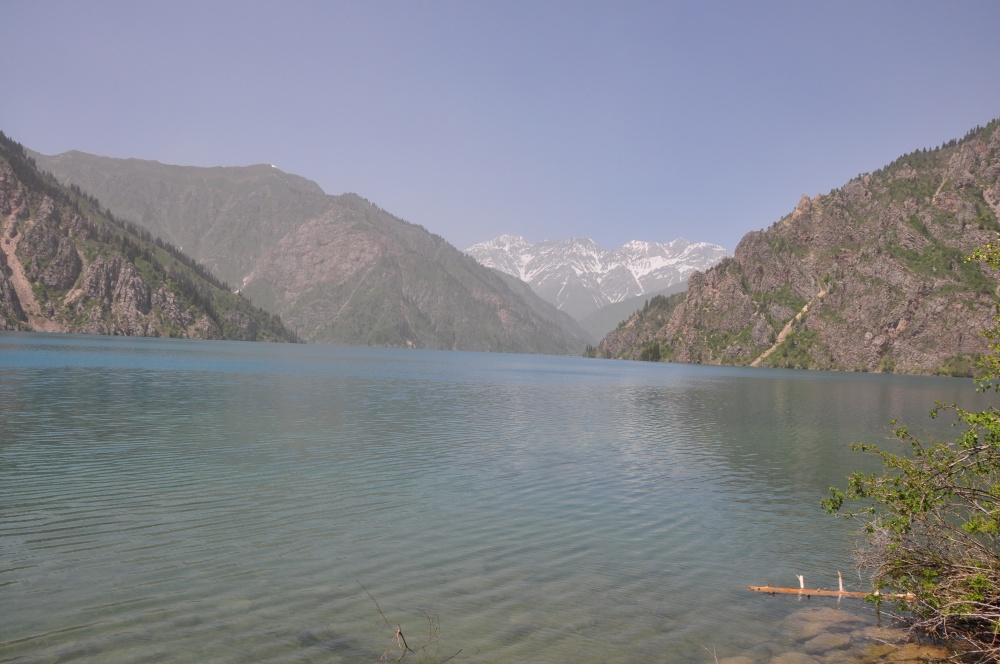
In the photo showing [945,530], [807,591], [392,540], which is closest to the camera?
[945,530]

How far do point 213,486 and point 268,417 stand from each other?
27.3 metres

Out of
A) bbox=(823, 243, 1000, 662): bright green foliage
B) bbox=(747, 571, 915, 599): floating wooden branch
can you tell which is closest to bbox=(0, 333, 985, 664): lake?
bbox=(747, 571, 915, 599): floating wooden branch

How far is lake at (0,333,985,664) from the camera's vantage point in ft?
55.5

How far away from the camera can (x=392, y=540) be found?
2523cm

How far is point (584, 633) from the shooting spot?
17.8 m

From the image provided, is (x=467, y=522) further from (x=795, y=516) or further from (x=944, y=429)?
(x=944, y=429)

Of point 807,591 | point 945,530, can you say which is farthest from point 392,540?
point 945,530

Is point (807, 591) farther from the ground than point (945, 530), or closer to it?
closer to it

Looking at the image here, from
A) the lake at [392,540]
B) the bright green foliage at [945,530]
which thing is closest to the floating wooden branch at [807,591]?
the lake at [392,540]

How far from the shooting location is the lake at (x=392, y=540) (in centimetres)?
1692

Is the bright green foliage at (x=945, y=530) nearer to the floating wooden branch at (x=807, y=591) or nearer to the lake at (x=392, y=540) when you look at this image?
the floating wooden branch at (x=807, y=591)

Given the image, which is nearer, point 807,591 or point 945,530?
point 945,530

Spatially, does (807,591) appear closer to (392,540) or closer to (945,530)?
(945,530)

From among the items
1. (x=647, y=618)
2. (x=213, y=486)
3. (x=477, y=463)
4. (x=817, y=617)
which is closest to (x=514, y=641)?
(x=647, y=618)
